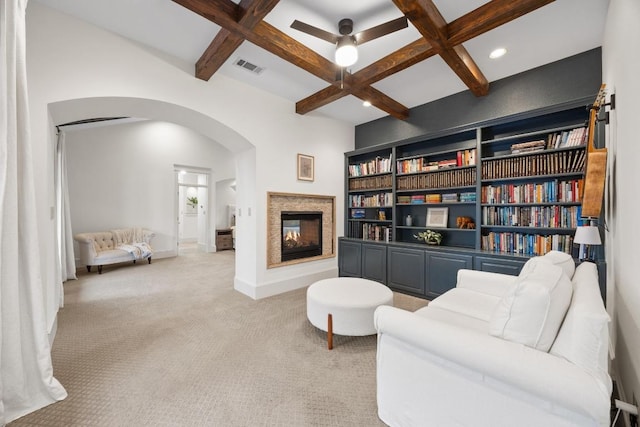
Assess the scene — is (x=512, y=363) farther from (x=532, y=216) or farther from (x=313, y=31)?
(x=532, y=216)

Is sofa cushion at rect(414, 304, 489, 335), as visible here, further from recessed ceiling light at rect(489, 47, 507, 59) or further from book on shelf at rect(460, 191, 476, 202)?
recessed ceiling light at rect(489, 47, 507, 59)

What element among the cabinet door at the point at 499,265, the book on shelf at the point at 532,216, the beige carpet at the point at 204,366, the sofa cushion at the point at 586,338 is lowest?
the beige carpet at the point at 204,366

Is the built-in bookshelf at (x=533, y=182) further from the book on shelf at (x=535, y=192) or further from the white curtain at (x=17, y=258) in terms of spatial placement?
the white curtain at (x=17, y=258)

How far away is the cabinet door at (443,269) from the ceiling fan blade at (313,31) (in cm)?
272

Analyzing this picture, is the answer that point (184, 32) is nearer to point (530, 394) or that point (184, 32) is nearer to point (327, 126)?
point (327, 126)

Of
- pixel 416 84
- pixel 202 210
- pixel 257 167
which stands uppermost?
pixel 416 84

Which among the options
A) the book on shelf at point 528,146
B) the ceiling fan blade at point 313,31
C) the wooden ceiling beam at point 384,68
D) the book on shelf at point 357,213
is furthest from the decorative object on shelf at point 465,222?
the ceiling fan blade at point 313,31

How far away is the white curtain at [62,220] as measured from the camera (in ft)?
13.4

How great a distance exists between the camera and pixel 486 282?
2283 mm

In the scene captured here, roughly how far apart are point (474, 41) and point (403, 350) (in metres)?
2.94

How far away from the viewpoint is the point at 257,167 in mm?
3596

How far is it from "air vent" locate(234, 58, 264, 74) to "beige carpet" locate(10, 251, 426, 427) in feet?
9.58

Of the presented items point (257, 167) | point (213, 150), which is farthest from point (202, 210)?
point (257, 167)

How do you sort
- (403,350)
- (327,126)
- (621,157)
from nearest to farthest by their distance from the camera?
1. (403,350)
2. (621,157)
3. (327,126)
